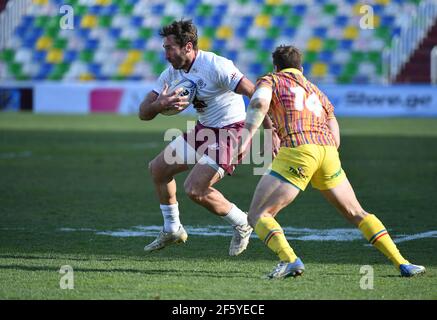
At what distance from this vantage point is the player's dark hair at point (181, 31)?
862 cm

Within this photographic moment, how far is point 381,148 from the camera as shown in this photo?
2080cm

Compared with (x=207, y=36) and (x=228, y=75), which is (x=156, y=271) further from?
(x=207, y=36)

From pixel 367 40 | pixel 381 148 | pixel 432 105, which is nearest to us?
pixel 381 148

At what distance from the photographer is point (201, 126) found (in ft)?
29.7

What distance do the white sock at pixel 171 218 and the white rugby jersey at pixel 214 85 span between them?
0.85 metres

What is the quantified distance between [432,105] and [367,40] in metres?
5.00

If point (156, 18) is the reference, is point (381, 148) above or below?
below

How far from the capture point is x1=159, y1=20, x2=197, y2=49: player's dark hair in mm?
8625

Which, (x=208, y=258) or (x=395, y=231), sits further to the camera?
(x=395, y=231)

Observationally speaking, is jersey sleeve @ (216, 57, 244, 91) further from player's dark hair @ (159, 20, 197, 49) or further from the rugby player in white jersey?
player's dark hair @ (159, 20, 197, 49)

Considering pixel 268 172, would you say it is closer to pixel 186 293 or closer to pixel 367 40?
pixel 186 293

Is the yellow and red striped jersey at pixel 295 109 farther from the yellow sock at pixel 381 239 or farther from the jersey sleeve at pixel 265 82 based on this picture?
the yellow sock at pixel 381 239
